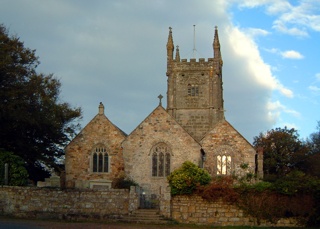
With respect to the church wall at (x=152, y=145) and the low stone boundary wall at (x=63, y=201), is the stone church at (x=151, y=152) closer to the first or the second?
the church wall at (x=152, y=145)

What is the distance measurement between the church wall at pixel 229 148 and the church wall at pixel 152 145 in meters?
1.77

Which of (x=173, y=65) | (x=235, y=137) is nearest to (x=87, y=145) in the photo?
(x=235, y=137)

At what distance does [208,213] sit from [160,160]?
11.7 meters

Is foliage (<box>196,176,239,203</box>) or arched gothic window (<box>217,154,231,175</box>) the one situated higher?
arched gothic window (<box>217,154,231,175</box>)

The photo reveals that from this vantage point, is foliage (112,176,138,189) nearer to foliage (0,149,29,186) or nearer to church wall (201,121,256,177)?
church wall (201,121,256,177)

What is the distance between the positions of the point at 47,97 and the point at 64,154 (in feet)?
21.9

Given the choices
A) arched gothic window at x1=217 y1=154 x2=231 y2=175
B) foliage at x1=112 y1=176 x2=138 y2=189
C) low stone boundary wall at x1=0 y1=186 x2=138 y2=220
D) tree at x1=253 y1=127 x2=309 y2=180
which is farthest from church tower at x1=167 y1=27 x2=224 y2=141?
low stone boundary wall at x1=0 y1=186 x2=138 y2=220

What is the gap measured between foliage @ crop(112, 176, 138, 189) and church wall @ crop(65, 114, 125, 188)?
3.44ft

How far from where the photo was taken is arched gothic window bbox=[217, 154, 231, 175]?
4066 cm

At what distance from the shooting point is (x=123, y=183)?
39.0 m

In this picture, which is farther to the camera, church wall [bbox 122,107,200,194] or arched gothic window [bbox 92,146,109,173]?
arched gothic window [bbox 92,146,109,173]

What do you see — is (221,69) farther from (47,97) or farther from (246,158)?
(47,97)

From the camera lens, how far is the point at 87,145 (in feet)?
138

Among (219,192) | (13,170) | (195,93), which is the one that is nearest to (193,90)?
(195,93)
